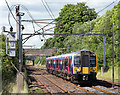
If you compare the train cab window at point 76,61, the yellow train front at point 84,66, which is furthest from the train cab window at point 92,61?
the train cab window at point 76,61

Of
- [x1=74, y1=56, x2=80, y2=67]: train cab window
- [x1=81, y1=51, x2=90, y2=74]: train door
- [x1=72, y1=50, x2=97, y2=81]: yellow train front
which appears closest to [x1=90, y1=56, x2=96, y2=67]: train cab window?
[x1=72, y1=50, x2=97, y2=81]: yellow train front

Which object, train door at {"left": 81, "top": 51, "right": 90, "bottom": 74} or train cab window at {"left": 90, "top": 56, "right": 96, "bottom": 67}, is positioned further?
train cab window at {"left": 90, "top": 56, "right": 96, "bottom": 67}

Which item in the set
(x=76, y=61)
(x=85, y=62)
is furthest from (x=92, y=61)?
(x=76, y=61)

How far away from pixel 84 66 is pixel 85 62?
36 cm

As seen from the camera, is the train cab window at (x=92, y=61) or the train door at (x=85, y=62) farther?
the train cab window at (x=92, y=61)

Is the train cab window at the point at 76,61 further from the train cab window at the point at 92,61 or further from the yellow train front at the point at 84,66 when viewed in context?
the train cab window at the point at 92,61

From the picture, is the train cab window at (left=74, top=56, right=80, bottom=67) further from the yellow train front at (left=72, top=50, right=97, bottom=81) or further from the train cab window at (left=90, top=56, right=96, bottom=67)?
the train cab window at (left=90, top=56, right=96, bottom=67)

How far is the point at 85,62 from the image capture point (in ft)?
62.5

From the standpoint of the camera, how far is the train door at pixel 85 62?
61.9 ft

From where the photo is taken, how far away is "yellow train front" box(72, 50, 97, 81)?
18844 millimetres

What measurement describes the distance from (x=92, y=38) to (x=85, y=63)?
20563 millimetres

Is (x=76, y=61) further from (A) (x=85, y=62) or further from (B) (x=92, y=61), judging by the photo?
(B) (x=92, y=61)

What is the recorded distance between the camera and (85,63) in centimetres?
1902

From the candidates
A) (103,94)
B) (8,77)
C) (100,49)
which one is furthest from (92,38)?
(103,94)
